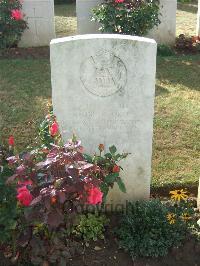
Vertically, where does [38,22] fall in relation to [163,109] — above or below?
above

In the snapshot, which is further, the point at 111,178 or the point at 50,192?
the point at 111,178

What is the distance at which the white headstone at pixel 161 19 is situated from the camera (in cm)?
834

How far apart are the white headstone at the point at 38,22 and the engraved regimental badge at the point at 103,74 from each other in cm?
519

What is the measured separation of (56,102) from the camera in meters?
3.75

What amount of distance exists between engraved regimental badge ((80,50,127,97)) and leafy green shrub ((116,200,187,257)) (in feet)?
3.47

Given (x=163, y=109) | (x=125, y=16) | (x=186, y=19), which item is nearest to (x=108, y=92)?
(x=163, y=109)

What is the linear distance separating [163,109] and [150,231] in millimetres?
2673

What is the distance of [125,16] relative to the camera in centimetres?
780

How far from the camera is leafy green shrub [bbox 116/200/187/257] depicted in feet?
12.0

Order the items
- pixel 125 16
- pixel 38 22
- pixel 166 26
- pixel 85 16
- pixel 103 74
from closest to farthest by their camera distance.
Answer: pixel 103 74 < pixel 125 16 < pixel 85 16 < pixel 38 22 < pixel 166 26

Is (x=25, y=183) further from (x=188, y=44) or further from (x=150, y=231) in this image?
(x=188, y=44)

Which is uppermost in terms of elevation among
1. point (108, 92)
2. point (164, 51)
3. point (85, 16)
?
point (85, 16)

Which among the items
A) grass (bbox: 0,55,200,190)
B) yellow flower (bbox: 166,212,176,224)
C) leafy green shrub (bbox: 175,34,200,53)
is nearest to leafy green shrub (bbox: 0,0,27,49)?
grass (bbox: 0,55,200,190)

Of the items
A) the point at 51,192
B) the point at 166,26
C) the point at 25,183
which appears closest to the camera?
the point at 51,192
